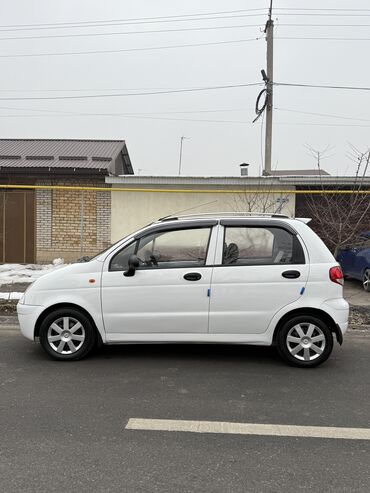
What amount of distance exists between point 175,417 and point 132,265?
181 cm

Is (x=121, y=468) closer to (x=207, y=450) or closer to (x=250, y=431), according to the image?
(x=207, y=450)

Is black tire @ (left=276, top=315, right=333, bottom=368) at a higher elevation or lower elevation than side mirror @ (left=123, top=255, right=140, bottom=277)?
lower

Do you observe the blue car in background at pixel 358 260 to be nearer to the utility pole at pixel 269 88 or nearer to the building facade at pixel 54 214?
the building facade at pixel 54 214

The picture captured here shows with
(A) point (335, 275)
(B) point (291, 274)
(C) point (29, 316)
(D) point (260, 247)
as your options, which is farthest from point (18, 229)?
(A) point (335, 275)

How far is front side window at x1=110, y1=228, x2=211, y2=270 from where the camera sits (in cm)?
534

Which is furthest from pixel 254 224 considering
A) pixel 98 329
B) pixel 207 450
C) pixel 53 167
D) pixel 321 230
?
pixel 53 167

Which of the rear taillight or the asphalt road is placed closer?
the asphalt road

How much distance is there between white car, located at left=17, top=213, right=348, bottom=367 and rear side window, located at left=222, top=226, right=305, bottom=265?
11 millimetres

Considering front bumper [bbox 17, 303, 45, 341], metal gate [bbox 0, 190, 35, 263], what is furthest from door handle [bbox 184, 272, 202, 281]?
metal gate [bbox 0, 190, 35, 263]

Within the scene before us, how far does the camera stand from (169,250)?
547 centimetres

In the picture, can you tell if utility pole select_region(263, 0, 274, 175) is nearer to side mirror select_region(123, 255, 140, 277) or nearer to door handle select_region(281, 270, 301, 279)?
door handle select_region(281, 270, 301, 279)

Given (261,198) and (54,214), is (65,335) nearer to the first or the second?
(261,198)

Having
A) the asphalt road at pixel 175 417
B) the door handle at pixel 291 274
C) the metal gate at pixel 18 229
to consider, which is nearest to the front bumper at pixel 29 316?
the asphalt road at pixel 175 417

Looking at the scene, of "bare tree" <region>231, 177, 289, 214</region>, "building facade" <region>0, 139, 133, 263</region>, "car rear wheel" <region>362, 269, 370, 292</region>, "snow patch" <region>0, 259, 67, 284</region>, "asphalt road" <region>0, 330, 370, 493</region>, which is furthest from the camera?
"building facade" <region>0, 139, 133, 263</region>
